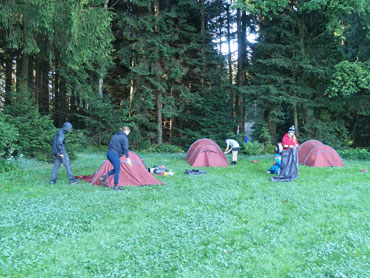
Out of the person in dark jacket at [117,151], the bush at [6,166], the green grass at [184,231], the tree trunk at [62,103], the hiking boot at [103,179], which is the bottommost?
the green grass at [184,231]

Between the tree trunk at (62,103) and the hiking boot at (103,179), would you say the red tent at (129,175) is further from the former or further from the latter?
the tree trunk at (62,103)

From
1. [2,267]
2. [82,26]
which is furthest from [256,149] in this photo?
[2,267]

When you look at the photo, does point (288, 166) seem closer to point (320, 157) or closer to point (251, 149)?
point (320, 157)

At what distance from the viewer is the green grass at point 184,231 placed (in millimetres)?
3232

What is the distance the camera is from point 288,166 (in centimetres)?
856

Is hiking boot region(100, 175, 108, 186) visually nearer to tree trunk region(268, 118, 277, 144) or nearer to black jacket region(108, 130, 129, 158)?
black jacket region(108, 130, 129, 158)

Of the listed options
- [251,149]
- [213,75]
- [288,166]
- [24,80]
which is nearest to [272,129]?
[251,149]

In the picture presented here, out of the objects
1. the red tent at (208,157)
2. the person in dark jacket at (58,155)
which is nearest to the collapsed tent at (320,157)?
the red tent at (208,157)

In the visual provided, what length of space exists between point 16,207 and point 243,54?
20782mm

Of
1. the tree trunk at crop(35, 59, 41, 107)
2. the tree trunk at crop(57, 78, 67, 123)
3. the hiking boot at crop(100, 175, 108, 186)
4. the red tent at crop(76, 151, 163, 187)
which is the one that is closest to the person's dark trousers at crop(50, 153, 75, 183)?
the red tent at crop(76, 151, 163, 187)

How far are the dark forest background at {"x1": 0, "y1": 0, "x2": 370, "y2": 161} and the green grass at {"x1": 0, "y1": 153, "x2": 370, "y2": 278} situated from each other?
9.52 m

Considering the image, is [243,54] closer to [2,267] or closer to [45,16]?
[45,16]

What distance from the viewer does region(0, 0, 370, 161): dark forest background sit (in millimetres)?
16203

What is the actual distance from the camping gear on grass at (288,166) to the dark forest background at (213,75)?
9.87 m
